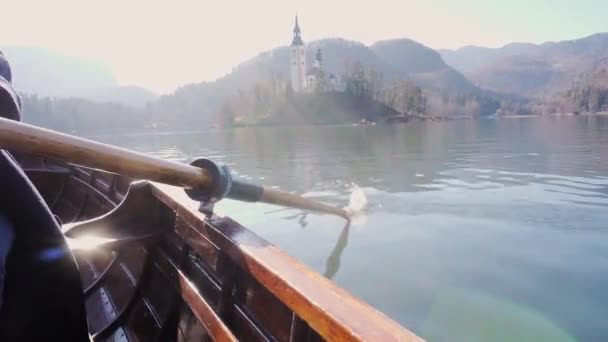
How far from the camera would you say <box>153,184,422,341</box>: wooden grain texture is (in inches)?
52.1

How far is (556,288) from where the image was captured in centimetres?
525

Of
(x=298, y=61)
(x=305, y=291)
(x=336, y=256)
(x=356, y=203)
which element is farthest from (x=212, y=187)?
(x=298, y=61)

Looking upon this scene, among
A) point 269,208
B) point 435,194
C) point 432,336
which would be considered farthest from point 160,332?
point 435,194

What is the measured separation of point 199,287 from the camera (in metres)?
2.51

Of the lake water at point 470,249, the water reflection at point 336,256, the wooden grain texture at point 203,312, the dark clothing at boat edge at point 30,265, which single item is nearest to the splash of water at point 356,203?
the lake water at point 470,249

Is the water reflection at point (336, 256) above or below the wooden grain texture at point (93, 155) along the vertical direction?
below

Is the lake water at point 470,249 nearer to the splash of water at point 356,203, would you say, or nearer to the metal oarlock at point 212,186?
the splash of water at point 356,203

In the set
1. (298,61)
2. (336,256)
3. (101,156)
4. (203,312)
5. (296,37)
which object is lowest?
(336,256)

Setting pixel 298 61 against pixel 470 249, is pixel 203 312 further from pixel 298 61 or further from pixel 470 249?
pixel 298 61

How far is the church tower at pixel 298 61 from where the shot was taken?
370 ft

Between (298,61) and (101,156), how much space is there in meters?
117

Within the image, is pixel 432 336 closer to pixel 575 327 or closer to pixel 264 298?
pixel 575 327

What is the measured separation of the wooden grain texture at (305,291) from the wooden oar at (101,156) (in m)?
0.33

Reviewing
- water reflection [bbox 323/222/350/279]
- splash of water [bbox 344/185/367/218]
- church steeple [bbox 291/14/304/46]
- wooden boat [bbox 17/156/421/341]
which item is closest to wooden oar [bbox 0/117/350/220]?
wooden boat [bbox 17/156/421/341]
